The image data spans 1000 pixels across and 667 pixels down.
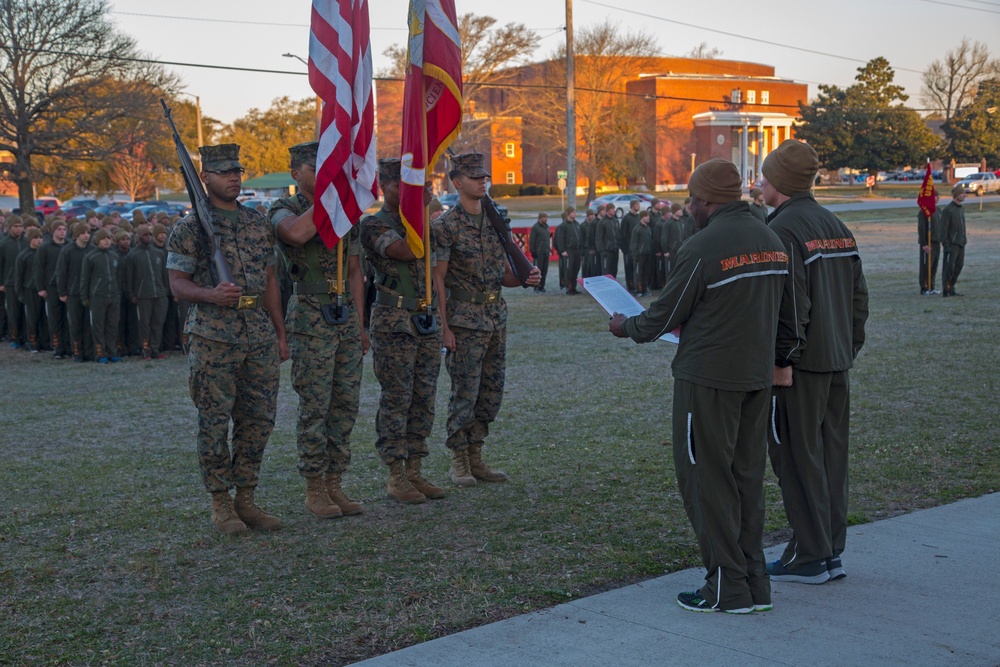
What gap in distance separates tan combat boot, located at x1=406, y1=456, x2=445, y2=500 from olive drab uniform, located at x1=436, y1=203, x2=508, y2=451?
364 mm

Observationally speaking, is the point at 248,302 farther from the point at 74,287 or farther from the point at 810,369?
the point at 74,287

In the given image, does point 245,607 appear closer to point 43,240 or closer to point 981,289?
point 43,240

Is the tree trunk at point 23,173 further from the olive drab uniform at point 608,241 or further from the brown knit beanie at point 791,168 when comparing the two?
the brown knit beanie at point 791,168

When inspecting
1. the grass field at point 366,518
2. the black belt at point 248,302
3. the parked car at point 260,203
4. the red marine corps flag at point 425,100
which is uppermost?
the red marine corps flag at point 425,100

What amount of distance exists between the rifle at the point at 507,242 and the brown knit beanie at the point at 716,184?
228 centimetres

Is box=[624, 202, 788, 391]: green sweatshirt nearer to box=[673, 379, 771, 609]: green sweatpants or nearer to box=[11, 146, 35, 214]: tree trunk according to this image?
box=[673, 379, 771, 609]: green sweatpants

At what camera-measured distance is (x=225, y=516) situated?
20.0ft

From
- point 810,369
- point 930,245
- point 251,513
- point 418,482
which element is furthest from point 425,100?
point 930,245

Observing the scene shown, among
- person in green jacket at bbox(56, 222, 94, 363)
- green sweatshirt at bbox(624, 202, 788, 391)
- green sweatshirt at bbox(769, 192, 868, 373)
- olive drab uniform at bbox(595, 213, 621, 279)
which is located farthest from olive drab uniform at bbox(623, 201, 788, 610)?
olive drab uniform at bbox(595, 213, 621, 279)

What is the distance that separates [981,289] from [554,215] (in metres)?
37.7

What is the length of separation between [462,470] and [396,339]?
1199 mm

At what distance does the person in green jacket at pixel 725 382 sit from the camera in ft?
15.2

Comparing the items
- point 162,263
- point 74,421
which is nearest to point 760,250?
point 74,421

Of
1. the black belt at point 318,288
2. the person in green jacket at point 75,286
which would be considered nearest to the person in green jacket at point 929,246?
the person in green jacket at point 75,286
